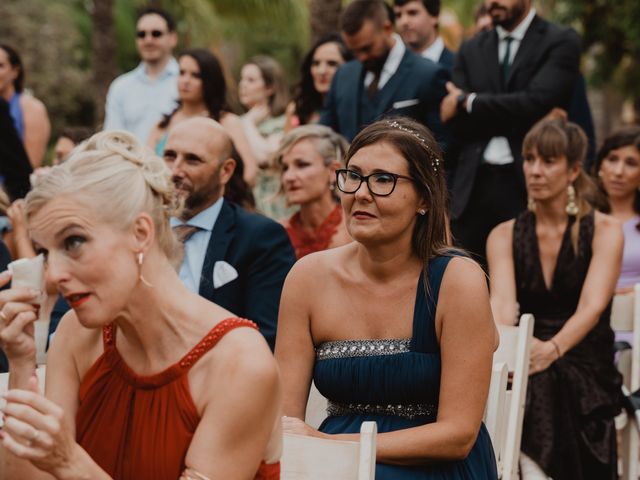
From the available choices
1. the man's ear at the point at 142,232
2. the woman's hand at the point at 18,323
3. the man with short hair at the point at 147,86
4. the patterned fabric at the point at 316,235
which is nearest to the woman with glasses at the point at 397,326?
the woman's hand at the point at 18,323

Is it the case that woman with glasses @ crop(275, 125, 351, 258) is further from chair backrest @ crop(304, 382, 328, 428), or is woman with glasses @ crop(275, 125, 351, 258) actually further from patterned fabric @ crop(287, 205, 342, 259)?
chair backrest @ crop(304, 382, 328, 428)

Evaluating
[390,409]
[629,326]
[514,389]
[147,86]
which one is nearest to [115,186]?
[390,409]

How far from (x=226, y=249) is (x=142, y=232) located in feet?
7.15

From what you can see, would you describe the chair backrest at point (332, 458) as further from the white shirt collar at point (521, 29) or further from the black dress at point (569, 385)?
the white shirt collar at point (521, 29)

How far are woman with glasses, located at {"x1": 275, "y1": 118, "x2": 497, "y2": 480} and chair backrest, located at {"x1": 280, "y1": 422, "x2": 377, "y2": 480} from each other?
45cm

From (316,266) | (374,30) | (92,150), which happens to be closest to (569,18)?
(374,30)

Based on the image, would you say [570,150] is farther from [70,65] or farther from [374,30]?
[70,65]

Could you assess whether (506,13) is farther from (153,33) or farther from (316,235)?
(153,33)

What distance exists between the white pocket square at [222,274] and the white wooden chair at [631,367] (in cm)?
199

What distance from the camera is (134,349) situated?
2803mm

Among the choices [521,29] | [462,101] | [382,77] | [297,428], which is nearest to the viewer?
[297,428]

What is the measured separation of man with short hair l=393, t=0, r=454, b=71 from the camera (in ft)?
24.8

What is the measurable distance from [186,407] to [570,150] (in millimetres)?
3388

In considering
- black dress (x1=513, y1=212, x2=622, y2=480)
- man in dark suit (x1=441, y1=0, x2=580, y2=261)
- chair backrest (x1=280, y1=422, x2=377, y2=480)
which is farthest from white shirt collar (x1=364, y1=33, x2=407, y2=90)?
chair backrest (x1=280, y1=422, x2=377, y2=480)
